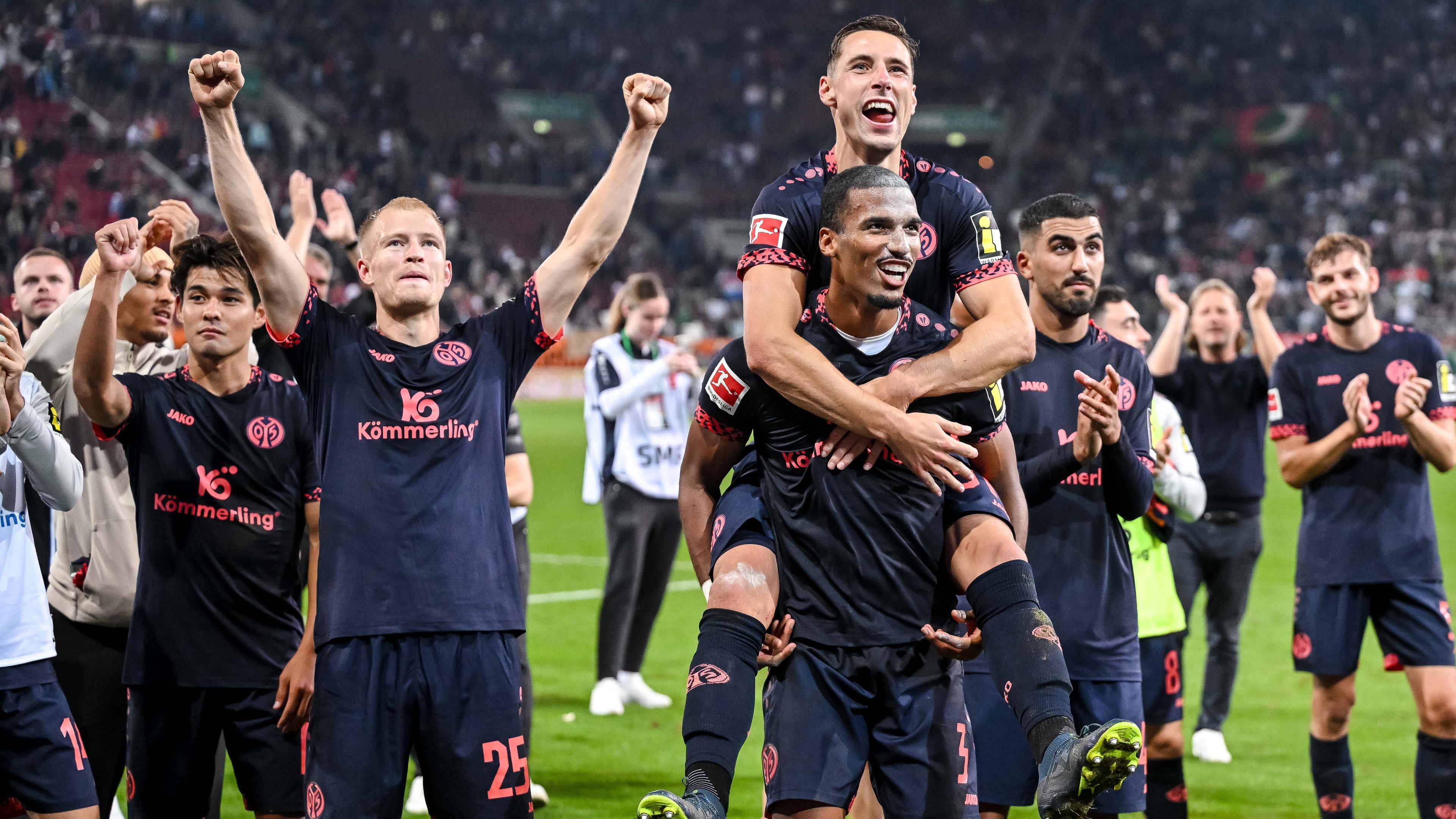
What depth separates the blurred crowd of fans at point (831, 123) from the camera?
39.8 m

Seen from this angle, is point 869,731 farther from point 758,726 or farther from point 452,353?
point 758,726

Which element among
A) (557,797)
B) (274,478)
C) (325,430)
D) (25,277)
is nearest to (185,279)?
(274,478)

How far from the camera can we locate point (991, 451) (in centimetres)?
455

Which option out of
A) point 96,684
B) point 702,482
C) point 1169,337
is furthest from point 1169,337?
point 96,684

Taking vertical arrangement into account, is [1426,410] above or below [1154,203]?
below

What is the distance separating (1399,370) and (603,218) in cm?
450

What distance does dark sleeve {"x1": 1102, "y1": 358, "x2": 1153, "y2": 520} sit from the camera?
5.27m

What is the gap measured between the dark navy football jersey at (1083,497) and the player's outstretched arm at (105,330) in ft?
10.6

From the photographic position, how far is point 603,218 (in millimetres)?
4680

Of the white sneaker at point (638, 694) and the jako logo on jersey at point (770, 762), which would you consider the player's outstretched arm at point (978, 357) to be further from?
the white sneaker at point (638, 694)

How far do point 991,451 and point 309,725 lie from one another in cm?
233

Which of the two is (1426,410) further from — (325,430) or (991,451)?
(325,430)

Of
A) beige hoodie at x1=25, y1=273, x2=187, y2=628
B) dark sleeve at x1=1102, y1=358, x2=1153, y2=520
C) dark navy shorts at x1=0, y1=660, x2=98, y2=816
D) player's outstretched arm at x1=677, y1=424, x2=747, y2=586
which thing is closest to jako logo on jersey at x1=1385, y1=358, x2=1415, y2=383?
dark sleeve at x1=1102, y1=358, x2=1153, y2=520

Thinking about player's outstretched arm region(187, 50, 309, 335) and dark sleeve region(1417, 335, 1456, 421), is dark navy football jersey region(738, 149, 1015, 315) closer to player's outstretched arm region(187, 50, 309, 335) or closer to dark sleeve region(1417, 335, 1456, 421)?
player's outstretched arm region(187, 50, 309, 335)
